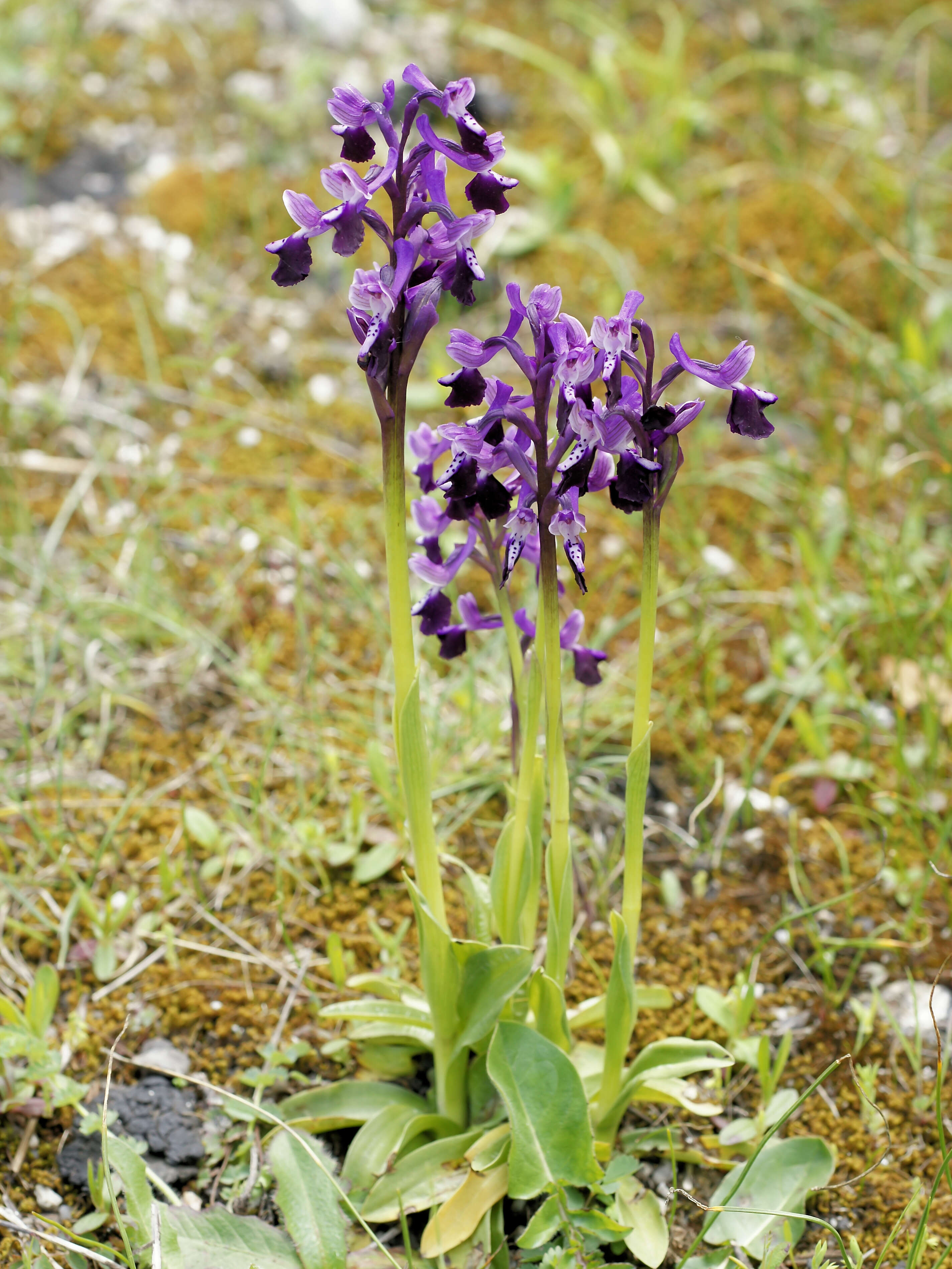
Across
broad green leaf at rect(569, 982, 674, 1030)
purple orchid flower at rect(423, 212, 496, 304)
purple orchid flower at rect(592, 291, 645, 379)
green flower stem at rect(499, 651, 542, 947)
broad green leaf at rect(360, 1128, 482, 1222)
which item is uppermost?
purple orchid flower at rect(423, 212, 496, 304)

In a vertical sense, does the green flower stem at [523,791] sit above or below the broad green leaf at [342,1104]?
above

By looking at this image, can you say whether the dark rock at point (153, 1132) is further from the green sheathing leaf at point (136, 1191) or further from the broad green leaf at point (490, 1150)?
the broad green leaf at point (490, 1150)

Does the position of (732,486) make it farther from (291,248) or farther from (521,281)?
(291,248)

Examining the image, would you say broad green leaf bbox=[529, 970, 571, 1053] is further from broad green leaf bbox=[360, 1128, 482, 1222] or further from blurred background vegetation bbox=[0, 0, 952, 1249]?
blurred background vegetation bbox=[0, 0, 952, 1249]

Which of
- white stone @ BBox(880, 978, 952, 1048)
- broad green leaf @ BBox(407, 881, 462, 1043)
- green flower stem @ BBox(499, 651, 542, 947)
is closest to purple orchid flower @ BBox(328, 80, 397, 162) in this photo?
green flower stem @ BBox(499, 651, 542, 947)

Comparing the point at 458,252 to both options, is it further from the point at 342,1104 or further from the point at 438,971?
the point at 342,1104

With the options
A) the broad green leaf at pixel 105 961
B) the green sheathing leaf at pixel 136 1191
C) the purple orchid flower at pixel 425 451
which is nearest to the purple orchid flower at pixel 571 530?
the purple orchid flower at pixel 425 451
